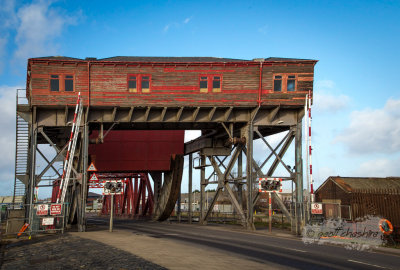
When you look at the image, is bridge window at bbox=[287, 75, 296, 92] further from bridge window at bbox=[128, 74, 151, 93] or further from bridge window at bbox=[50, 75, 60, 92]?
bridge window at bbox=[50, 75, 60, 92]

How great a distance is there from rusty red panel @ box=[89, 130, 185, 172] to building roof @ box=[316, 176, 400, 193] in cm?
1941

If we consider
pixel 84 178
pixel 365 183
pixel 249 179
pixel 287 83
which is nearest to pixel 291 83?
pixel 287 83

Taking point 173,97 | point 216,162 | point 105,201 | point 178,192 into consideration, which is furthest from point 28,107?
point 105,201

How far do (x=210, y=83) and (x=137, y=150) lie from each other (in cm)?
1704

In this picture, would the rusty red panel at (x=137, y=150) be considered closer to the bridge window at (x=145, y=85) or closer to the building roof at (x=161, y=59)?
the building roof at (x=161, y=59)

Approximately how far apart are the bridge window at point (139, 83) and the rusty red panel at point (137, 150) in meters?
15.2

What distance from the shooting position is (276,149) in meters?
32.8

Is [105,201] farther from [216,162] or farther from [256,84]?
[256,84]

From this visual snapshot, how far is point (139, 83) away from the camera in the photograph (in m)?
31.9

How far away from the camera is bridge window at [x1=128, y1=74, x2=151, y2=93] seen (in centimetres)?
3191

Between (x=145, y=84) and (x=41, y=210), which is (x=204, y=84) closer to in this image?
(x=145, y=84)

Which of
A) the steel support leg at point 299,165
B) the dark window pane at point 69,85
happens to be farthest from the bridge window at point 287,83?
the dark window pane at point 69,85

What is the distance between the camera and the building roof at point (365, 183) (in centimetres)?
4894

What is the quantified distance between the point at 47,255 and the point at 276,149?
21104 millimetres
